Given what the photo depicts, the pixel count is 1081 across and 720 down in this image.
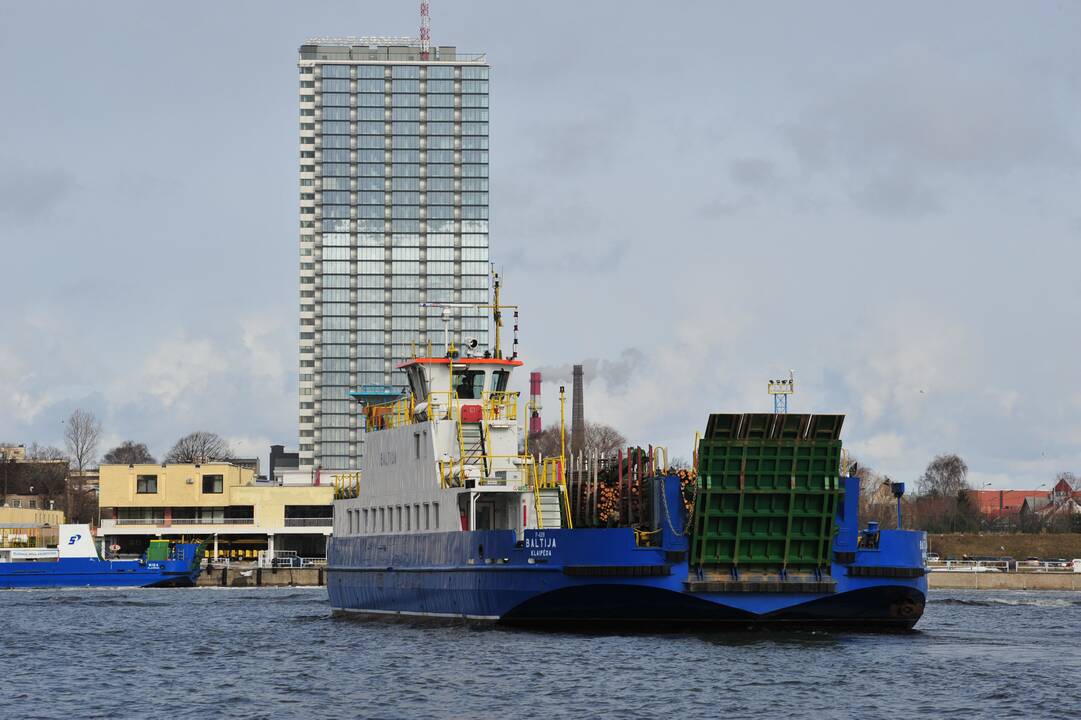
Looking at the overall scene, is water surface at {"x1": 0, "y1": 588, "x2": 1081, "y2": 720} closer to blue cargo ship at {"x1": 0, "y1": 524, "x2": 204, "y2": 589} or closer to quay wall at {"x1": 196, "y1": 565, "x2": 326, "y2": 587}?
blue cargo ship at {"x1": 0, "y1": 524, "x2": 204, "y2": 589}

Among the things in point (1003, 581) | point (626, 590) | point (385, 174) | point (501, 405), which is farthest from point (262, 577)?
point (385, 174)

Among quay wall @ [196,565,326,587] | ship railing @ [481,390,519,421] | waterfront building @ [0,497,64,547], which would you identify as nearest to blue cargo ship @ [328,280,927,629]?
ship railing @ [481,390,519,421]

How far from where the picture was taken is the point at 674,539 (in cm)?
4119

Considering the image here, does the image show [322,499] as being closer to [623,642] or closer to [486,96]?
[486,96]

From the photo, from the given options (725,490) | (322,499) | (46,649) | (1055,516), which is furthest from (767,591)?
(1055,516)

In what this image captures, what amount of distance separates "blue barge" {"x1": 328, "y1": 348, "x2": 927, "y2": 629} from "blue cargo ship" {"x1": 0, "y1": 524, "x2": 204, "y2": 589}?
173ft

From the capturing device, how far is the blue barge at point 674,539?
135ft

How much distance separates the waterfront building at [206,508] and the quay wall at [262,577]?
19612mm

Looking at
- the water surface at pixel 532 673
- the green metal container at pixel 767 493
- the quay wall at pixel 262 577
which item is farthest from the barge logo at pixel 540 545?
the quay wall at pixel 262 577

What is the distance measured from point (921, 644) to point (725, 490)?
6.71 m

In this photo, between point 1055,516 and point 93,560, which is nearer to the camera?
point 93,560

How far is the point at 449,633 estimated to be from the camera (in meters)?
45.3

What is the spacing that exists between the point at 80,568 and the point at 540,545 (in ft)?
197

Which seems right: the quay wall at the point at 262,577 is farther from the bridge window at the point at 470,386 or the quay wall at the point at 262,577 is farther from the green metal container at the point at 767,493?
the green metal container at the point at 767,493
